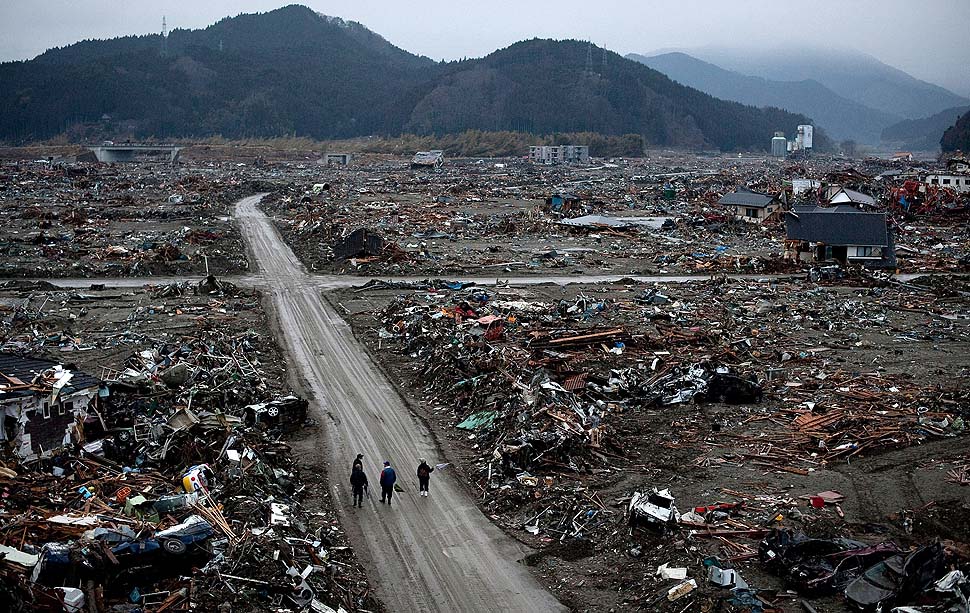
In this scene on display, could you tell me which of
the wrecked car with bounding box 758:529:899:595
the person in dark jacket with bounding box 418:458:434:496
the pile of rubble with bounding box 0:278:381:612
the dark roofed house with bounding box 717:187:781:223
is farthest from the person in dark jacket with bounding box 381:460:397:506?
the dark roofed house with bounding box 717:187:781:223

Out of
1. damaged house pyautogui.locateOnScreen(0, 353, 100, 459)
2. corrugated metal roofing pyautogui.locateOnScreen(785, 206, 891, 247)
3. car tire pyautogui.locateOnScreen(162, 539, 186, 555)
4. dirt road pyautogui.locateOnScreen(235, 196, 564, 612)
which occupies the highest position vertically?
corrugated metal roofing pyautogui.locateOnScreen(785, 206, 891, 247)

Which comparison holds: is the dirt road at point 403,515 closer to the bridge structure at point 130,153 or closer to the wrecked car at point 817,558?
the wrecked car at point 817,558

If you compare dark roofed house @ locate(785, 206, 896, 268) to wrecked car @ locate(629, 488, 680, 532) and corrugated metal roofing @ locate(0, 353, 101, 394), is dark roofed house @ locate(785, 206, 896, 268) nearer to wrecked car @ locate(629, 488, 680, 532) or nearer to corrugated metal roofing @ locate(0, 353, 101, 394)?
wrecked car @ locate(629, 488, 680, 532)

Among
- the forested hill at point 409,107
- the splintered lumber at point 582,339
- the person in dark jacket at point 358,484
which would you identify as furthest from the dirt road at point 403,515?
the forested hill at point 409,107

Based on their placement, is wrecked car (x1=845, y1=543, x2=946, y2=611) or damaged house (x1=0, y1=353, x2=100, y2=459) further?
damaged house (x1=0, y1=353, x2=100, y2=459)

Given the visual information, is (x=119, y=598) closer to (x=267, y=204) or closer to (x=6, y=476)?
(x=6, y=476)

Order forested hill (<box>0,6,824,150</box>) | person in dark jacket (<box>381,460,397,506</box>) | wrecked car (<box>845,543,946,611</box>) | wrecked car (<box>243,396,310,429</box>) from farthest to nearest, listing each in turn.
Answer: forested hill (<box>0,6,824,150</box>) → wrecked car (<box>243,396,310,429</box>) → person in dark jacket (<box>381,460,397,506</box>) → wrecked car (<box>845,543,946,611</box>)

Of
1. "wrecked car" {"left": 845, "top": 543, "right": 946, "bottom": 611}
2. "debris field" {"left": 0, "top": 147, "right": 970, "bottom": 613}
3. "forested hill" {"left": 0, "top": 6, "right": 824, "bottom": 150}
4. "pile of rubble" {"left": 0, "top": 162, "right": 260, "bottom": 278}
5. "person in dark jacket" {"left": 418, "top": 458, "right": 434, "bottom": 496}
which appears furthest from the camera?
"forested hill" {"left": 0, "top": 6, "right": 824, "bottom": 150}
